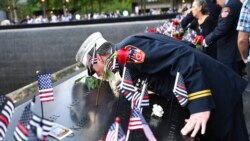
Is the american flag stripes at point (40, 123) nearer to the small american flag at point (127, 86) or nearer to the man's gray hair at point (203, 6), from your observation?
the small american flag at point (127, 86)

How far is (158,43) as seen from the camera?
101 inches

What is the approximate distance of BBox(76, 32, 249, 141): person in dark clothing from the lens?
2.46 metres

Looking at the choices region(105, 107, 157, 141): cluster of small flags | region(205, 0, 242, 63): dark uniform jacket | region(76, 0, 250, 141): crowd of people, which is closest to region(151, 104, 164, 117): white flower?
region(76, 0, 250, 141): crowd of people

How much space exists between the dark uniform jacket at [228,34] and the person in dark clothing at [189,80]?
240 centimetres

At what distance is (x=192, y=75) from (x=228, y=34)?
291 centimetres

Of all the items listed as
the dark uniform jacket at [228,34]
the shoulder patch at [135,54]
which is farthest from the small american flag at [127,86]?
the dark uniform jacket at [228,34]

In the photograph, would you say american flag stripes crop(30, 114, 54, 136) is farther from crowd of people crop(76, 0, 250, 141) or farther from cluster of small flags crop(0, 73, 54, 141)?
crowd of people crop(76, 0, 250, 141)

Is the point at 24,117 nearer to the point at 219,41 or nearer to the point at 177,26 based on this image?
the point at 219,41

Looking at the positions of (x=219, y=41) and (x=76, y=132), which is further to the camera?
(x=219, y=41)

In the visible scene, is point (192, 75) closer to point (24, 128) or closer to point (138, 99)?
point (138, 99)

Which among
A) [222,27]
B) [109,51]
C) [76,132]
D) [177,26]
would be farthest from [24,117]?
[177,26]

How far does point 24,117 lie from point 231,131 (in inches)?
61.1

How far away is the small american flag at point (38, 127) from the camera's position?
1736 millimetres

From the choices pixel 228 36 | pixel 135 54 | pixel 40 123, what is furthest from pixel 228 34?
pixel 40 123
